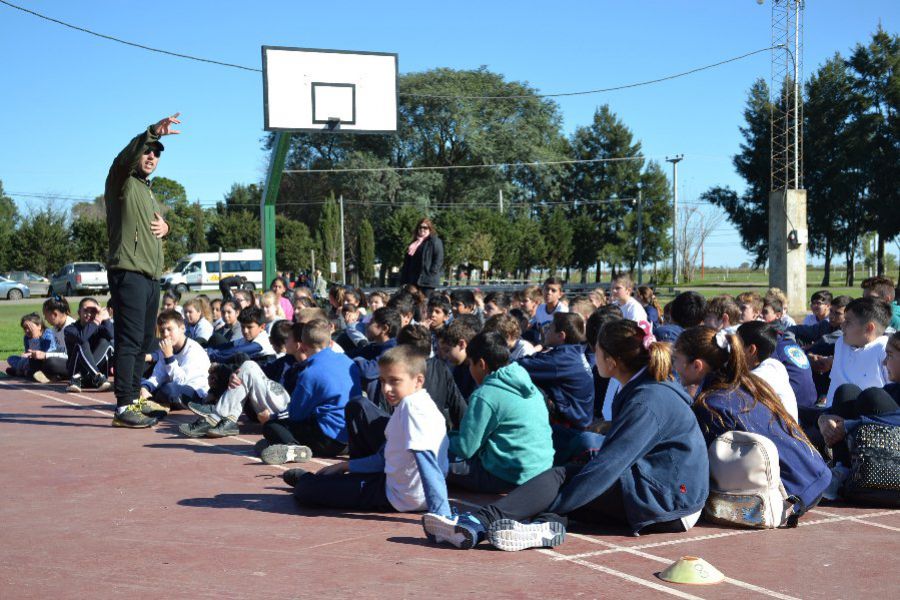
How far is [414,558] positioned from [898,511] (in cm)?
322

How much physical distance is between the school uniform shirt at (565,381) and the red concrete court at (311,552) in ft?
7.32

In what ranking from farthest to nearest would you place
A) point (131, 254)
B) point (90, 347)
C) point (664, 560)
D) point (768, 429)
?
point (90, 347)
point (131, 254)
point (768, 429)
point (664, 560)

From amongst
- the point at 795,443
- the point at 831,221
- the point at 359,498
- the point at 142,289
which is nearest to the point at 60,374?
the point at 142,289

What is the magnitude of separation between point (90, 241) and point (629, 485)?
61.1 metres

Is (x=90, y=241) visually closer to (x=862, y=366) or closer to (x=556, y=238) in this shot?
(x=556, y=238)

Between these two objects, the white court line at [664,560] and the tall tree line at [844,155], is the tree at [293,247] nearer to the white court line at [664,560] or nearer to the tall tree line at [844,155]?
the tall tree line at [844,155]

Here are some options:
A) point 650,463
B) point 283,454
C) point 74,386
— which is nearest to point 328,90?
point 74,386

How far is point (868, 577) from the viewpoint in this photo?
174 inches

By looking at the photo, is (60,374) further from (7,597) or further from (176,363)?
(7,597)

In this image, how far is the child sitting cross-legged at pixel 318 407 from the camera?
7359mm

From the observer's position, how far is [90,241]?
6081cm

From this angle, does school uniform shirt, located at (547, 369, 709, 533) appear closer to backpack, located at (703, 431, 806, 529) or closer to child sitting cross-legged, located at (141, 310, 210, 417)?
backpack, located at (703, 431, 806, 529)

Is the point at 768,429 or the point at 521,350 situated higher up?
the point at 521,350

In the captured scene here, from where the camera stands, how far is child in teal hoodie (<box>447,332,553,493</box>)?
580cm
